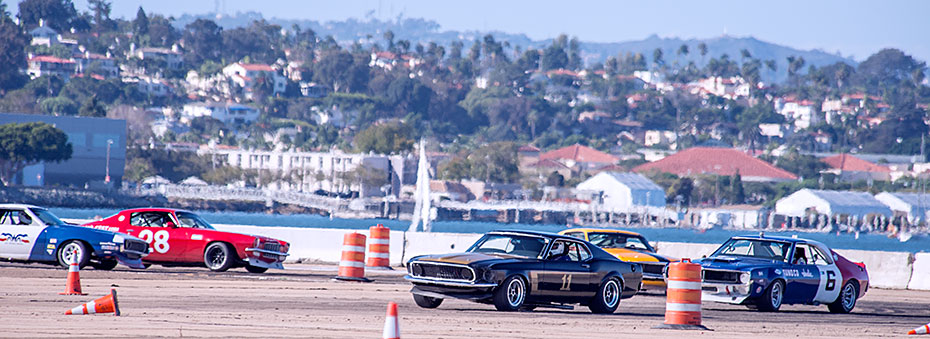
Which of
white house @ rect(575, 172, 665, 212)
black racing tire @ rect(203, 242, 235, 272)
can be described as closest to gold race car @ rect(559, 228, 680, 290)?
black racing tire @ rect(203, 242, 235, 272)

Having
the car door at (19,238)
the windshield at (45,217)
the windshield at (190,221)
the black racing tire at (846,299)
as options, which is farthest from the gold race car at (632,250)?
the car door at (19,238)

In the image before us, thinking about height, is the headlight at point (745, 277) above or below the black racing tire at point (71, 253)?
above

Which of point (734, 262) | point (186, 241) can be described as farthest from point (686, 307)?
point (186, 241)

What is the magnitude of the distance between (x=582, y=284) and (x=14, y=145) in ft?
459

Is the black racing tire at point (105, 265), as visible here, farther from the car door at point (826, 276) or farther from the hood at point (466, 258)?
the car door at point (826, 276)

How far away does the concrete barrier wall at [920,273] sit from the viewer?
29750 mm

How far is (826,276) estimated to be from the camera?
2172 centimetres

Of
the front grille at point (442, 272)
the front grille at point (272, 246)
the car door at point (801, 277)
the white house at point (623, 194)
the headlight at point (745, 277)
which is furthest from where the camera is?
the white house at point (623, 194)

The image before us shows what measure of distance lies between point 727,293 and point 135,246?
10097 millimetres

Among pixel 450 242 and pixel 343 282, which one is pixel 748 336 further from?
pixel 450 242

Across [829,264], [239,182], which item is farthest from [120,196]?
[829,264]

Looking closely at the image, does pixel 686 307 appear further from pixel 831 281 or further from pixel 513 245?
pixel 831 281

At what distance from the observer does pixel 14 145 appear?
150 metres

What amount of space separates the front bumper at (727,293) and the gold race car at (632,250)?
10.6 feet
